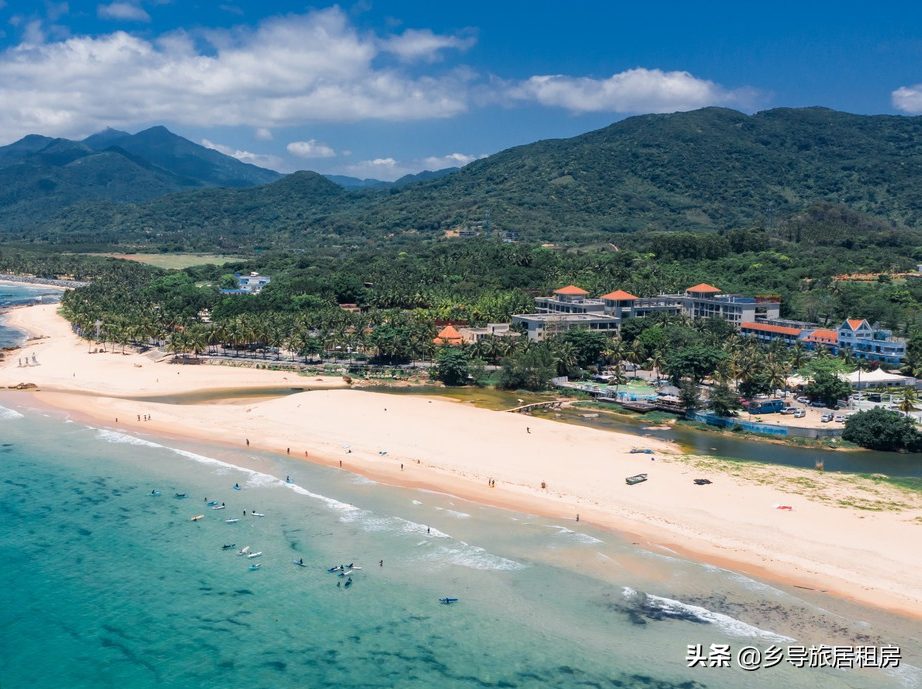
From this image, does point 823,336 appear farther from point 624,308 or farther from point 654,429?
point 654,429

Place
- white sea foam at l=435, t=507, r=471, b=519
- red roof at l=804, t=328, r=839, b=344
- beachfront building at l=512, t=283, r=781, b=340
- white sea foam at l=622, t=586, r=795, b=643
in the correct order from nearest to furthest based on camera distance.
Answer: white sea foam at l=622, t=586, r=795, b=643 < white sea foam at l=435, t=507, r=471, b=519 < red roof at l=804, t=328, r=839, b=344 < beachfront building at l=512, t=283, r=781, b=340

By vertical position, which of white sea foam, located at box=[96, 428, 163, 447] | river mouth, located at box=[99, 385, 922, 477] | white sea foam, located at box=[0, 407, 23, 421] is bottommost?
white sea foam, located at box=[96, 428, 163, 447]

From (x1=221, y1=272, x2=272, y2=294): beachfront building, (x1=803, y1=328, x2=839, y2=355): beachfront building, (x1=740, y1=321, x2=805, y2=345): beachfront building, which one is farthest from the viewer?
(x1=221, y1=272, x2=272, y2=294): beachfront building

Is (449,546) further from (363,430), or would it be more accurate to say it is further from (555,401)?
(555,401)

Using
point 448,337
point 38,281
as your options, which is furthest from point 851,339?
point 38,281

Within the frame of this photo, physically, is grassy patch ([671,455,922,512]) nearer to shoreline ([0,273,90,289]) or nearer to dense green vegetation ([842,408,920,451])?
dense green vegetation ([842,408,920,451])

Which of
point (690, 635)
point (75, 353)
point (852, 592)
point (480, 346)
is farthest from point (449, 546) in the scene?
point (75, 353)

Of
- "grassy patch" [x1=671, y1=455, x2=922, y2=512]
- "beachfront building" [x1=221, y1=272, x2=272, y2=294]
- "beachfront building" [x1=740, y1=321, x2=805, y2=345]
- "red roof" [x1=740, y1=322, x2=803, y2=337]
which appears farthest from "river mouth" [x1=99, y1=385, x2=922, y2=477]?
"beachfront building" [x1=221, y1=272, x2=272, y2=294]
